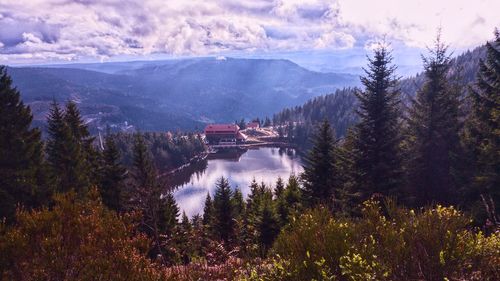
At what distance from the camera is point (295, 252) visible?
7.39m

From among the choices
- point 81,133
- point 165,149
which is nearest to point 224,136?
Answer: point 165,149

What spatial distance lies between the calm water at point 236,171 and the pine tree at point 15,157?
67.8 metres

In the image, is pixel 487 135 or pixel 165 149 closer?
pixel 487 135

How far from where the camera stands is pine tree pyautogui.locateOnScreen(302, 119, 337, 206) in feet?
96.1

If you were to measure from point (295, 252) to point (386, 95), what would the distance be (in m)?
20.9

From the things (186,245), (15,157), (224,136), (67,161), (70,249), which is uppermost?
(70,249)

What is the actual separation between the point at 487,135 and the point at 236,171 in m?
121

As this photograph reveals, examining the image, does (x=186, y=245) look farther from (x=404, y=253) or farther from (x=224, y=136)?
(x=224, y=136)

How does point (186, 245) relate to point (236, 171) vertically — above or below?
above

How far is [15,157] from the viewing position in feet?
77.5

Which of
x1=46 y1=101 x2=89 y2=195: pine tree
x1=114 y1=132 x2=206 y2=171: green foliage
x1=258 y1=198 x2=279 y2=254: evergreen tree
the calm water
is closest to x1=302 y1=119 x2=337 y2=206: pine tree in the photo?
x1=258 y1=198 x2=279 y2=254: evergreen tree

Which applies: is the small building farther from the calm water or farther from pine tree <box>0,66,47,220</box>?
pine tree <box>0,66,47,220</box>

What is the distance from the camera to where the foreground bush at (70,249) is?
26.7 ft

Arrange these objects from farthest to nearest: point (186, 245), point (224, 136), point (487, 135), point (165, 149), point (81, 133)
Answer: point (224, 136), point (165, 149), point (81, 133), point (186, 245), point (487, 135)
